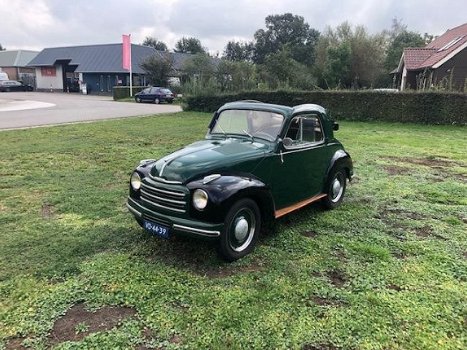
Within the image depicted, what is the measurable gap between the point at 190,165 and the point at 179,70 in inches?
1725

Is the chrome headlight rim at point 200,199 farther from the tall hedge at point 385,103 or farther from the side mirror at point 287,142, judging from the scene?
the tall hedge at point 385,103

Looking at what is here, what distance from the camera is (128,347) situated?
295 cm

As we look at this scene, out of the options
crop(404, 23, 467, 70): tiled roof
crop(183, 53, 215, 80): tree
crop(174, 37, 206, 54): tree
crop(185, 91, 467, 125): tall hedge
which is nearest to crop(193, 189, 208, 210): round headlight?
crop(185, 91, 467, 125): tall hedge

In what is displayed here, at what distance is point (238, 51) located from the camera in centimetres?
7319

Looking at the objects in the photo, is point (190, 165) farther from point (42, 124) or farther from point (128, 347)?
point (42, 124)

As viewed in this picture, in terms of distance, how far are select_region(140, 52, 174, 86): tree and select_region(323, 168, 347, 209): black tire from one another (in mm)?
39636

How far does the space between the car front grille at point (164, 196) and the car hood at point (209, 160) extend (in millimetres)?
121

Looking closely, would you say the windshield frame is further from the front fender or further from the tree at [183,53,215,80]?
the tree at [183,53,215,80]

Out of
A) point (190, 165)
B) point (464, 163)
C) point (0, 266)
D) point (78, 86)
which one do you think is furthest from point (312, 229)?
point (78, 86)

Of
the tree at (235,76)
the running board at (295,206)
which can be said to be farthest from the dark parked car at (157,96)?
the running board at (295,206)

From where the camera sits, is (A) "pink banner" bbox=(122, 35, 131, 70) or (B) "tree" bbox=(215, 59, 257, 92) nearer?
(B) "tree" bbox=(215, 59, 257, 92)

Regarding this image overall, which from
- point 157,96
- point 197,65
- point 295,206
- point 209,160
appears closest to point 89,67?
point 197,65

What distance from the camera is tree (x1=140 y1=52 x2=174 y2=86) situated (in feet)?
141

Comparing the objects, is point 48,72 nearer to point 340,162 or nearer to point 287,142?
point 340,162
